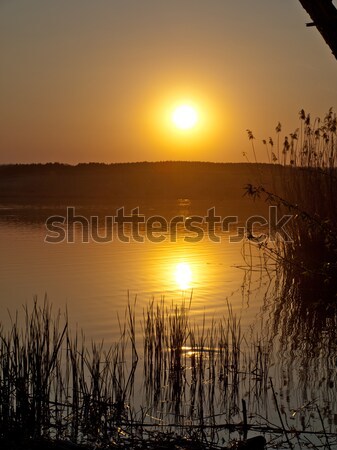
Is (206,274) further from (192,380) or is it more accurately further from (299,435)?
(299,435)

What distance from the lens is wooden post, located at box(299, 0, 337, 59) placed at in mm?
3715

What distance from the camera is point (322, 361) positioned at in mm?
6320

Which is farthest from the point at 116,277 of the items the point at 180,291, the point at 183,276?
the point at 180,291

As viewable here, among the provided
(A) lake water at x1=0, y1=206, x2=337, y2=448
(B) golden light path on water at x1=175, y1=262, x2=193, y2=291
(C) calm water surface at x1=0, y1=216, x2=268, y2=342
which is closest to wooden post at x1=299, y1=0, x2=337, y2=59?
(A) lake water at x1=0, y1=206, x2=337, y2=448

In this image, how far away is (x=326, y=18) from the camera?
146 inches

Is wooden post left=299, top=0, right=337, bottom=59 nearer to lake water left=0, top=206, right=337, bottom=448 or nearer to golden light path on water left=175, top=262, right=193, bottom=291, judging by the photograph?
lake water left=0, top=206, right=337, bottom=448

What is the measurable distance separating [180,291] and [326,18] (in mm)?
6586

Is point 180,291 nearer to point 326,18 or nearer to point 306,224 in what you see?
point 306,224

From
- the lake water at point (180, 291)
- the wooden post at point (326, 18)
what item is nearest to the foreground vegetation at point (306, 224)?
the lake water at point (180, 291)

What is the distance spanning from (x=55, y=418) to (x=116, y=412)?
14.5 inches

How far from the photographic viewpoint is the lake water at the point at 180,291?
5.78 meters

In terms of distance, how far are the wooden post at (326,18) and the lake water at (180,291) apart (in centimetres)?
236

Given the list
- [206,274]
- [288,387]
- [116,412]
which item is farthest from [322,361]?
[206,274]

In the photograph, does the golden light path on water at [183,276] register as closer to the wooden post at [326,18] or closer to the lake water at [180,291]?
the lake water at [180,291]
